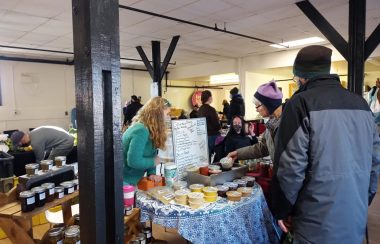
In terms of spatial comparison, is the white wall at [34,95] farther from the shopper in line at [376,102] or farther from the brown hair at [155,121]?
the shopper in line at [376,102]

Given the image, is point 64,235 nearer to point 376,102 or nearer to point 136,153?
point 136,153

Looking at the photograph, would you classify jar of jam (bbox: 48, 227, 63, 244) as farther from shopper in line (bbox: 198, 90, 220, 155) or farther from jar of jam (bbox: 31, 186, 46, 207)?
shopper in line (bbox: 198, 90, 220, 155)

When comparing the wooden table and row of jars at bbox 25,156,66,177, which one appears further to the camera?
row of jars at bbox 25,156,66,177

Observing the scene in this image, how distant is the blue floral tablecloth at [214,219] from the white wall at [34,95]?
8.18 metres

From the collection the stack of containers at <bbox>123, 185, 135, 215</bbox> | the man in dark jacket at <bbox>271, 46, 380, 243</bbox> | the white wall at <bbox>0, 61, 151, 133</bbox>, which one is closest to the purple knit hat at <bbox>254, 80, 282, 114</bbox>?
the man in dark jacket at <bbox>271, 46, 380, 243</bbox>

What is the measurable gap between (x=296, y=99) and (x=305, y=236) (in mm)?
686

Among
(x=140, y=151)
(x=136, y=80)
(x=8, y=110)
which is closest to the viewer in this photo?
(x=140, y=151)

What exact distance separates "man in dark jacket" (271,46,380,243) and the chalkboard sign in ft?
3.45

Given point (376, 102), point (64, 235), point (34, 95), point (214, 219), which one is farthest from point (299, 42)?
point (34, 95)

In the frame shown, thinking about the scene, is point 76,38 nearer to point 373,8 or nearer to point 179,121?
point 179,121

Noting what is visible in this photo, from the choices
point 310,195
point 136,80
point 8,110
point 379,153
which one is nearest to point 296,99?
point 310,195

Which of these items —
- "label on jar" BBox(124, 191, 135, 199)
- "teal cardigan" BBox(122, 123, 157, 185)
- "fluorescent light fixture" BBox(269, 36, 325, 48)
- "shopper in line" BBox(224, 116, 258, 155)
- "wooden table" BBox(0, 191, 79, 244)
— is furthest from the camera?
"fluorescent light fixture" BBox(269, 36, 325, 48)

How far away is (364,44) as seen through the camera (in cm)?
396

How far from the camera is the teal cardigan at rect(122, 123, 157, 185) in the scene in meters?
2.19
